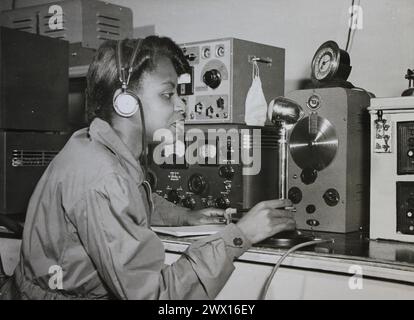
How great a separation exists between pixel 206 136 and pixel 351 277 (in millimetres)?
827

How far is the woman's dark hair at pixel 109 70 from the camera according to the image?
1427 millimetres

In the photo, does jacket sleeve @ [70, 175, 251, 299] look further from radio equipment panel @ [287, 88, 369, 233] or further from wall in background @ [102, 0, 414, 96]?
wall in background @ [102, 0, 414, 96]

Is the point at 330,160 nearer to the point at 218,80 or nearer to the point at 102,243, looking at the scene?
the point at 218,80

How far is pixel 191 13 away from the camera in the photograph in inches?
111

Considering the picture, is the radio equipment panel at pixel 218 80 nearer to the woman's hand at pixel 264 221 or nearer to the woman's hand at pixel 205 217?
the woman's hand at pixel 205 217

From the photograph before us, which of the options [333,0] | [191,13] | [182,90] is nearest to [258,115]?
[182,90]

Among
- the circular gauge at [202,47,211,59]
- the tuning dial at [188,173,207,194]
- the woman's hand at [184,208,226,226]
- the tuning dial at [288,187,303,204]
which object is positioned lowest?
the woman's hand at [184,208,226,226]

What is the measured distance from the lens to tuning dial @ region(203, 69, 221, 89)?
1974mm

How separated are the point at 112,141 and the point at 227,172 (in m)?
0.65

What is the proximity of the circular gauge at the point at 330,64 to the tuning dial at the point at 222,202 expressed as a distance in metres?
0.55

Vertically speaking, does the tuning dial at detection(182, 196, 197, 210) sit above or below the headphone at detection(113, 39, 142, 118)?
below

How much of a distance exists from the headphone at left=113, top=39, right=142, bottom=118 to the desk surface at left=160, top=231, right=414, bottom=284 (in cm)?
45

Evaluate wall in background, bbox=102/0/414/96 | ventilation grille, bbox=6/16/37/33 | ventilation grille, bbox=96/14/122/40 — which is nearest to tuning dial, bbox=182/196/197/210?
wall in background, bbox=102/0/414/96
